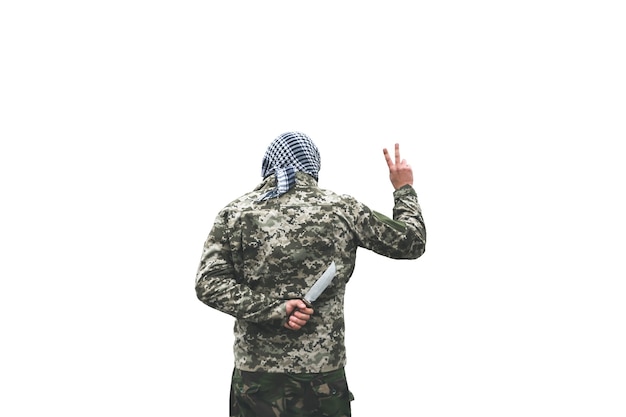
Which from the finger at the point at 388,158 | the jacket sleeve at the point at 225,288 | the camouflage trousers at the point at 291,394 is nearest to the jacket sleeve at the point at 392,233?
the finger at the point at 388,158

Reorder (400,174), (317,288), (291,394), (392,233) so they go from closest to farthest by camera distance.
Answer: (317,288) → (291,394) → (392,233) → (400,174)

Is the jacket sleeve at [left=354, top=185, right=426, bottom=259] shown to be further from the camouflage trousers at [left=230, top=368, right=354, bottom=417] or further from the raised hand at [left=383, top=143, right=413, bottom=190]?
the camouflage trousers at [left=230, top=368, right=354, bottom=417]

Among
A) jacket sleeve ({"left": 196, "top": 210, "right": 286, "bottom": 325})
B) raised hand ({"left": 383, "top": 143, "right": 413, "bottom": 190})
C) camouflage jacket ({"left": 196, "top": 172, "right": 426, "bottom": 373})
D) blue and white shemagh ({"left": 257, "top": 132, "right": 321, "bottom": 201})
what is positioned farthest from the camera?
raised hand ({"left": 383, "top": 143, "right": 413, "bottom": 190})

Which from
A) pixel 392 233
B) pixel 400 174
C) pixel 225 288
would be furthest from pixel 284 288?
pixel 400 174

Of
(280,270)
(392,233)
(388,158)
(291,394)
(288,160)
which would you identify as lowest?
(291,394)

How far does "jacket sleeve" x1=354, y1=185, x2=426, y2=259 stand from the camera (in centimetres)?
650

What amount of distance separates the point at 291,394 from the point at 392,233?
55.3 inches

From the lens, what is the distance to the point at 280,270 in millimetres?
6281

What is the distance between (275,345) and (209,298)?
1.92 ft

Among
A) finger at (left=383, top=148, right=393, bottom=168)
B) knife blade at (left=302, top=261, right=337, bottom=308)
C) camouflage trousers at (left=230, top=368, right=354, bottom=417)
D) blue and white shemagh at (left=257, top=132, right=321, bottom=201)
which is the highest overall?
finger at (left=383, top=148, right=393, bottom=168)

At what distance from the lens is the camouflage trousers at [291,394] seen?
20.6 feet

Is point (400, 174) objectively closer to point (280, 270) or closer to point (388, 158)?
point (388, 158)

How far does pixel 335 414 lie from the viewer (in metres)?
6.34

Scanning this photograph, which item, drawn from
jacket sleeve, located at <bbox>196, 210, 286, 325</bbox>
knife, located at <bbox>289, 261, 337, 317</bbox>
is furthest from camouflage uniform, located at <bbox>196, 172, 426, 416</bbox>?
knife, located at <bbox>289, 261, 337, 317</bbox>
